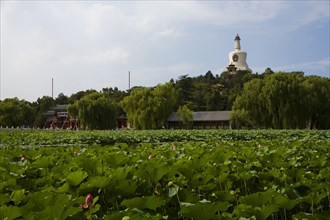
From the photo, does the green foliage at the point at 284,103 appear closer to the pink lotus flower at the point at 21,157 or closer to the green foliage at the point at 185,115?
the green foliage at the point at 185,115

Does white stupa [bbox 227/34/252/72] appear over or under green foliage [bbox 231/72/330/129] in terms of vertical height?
over

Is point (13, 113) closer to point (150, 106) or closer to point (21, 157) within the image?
point (150, 106)

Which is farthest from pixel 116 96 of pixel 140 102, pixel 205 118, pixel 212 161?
pixel 212 161

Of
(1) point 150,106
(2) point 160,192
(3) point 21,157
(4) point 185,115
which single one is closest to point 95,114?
(1) point 150,106

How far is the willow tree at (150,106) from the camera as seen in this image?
124ft

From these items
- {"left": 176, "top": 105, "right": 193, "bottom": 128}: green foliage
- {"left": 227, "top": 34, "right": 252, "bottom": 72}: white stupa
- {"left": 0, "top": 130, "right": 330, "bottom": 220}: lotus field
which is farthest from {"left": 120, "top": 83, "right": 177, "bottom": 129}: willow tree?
{"left": 227, "top": 34, "right": 252, "bottom": 72}: white stupa

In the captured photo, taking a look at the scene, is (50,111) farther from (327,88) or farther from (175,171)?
(175,171)

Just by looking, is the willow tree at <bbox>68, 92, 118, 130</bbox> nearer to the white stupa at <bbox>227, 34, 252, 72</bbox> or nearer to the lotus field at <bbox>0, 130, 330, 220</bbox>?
the lotus field at <bbox>0, 130, 330, 220</bbox>

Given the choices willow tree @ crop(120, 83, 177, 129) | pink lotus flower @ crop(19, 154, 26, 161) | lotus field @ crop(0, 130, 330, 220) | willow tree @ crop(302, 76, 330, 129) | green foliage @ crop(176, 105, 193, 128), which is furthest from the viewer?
green foliage @ crop(176, 105, 193, 128)

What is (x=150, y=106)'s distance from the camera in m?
38.1

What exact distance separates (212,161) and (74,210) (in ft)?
5.72

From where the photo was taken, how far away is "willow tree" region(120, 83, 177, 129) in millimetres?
37781

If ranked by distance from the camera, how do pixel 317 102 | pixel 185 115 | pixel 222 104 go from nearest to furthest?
pixel 317 102 → pixel 185 115 → pixel 222 104

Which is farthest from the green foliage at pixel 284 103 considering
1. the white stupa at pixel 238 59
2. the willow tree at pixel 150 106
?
the white stupa at pixel 238 59
